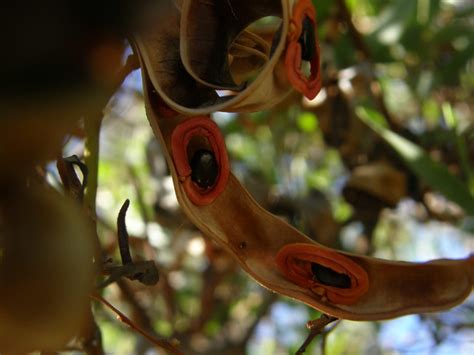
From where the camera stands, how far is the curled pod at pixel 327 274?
27.5 inches

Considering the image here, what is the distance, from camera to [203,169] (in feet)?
2.22

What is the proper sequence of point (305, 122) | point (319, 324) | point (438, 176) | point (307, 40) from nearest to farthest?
1. point (307, 40)
2. point (319, 324)
3. point (438, 176)
4. point (305, 122)

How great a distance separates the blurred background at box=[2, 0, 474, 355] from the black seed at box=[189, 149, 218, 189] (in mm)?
701

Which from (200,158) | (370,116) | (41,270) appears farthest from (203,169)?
(370,116)

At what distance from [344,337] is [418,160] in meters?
0.83

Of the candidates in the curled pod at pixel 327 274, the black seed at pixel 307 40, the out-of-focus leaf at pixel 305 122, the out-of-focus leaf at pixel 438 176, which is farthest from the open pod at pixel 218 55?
the out-of-focus leaf at pixel 305 122

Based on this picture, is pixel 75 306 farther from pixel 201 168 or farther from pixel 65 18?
pixel 201 168

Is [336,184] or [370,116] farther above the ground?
[370,116]

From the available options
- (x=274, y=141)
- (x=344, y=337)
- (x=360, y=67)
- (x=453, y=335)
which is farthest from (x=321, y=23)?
(x=344, y=337)

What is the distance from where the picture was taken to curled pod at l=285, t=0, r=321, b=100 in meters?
0.61

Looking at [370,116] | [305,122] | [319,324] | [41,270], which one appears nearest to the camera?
[41,270]

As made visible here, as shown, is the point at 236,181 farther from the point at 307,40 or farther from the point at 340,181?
the point at 340,181

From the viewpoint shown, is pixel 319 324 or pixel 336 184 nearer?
pixel 319 324

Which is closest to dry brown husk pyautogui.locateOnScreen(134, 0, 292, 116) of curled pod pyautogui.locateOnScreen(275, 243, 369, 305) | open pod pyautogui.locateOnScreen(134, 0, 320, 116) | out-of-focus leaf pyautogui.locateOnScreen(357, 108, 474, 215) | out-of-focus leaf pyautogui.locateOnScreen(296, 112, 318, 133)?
open pod pyautogui.locateOnScreen(134, 0, 320, 116)
